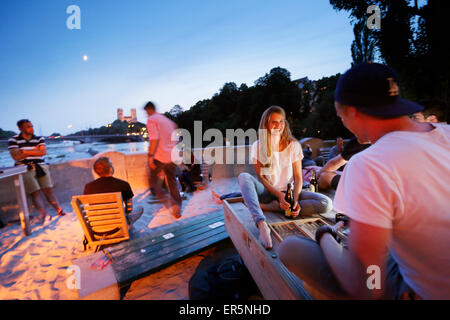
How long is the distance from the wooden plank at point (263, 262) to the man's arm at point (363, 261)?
42cm

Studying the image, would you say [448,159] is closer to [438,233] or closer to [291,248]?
[438,233]

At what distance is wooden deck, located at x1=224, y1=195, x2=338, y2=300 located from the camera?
1.26 meters

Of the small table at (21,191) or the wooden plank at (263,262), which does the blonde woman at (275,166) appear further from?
the small table at (21,191)

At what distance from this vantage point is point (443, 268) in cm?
79

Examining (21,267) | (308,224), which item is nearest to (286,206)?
(308,224)

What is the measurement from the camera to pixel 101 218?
2820 millimetres

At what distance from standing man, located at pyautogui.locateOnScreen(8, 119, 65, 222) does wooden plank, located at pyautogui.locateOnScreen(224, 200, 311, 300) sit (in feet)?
14.4

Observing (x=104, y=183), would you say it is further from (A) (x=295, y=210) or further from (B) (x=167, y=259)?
(A) (x=295, y=210)

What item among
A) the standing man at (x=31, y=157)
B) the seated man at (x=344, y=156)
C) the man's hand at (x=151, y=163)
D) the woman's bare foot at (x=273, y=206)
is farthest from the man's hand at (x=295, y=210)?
the standing man at (x=31, y=157)

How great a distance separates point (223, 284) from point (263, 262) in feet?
2.44

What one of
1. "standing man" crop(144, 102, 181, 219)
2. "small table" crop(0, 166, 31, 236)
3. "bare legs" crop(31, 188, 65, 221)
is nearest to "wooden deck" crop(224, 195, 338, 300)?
"standing man" crop(144, 102, 181, 219)

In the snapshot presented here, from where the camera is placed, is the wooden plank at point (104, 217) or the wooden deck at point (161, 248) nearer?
the wooden deck at point (161, 248)

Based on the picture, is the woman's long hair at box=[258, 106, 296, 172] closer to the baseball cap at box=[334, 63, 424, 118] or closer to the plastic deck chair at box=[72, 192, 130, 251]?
the baseball cap at box=[334, 63, 424, 118]

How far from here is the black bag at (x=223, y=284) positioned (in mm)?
1972
